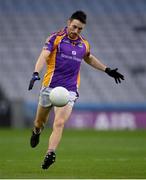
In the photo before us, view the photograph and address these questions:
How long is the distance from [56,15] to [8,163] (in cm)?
2156

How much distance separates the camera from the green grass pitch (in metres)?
9.80

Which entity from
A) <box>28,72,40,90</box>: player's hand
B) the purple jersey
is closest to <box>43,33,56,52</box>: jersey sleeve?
the purple jersey

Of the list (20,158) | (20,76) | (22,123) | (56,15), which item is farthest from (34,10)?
(20,158)

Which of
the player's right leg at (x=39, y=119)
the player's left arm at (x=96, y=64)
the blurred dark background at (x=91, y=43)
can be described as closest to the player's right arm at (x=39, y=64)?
the player's left arm at (x=96, y=64)

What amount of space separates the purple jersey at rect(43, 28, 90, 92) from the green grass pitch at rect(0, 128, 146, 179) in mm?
1286

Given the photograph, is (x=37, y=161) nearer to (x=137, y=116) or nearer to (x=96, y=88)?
(x=137, y=116)

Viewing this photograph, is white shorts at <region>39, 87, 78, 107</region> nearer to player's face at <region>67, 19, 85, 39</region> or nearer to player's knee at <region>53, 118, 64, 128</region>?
player's knee at <region>53, 118, 64, 128</region>

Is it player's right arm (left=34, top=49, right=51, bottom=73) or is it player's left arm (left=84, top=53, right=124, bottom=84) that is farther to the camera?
player's left arm (left=84, top=53, right=124, bottom=84)

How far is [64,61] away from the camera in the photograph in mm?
10766

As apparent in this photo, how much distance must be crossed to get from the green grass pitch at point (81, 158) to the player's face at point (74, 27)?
6.45 ft

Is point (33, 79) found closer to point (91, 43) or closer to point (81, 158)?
point (81, 158)

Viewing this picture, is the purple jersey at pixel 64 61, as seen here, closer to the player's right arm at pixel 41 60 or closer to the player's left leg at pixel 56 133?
the player's right arm at pixel 41 60

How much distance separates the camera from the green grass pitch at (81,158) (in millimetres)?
9795

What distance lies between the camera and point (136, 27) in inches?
1281
